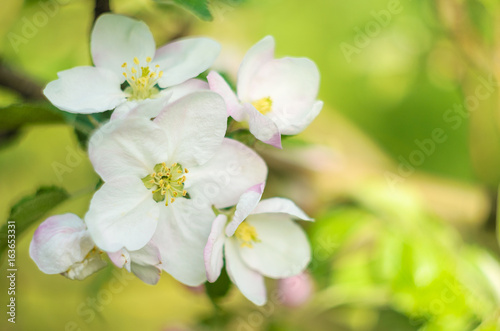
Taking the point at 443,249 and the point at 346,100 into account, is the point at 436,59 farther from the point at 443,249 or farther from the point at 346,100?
the point at 443,249

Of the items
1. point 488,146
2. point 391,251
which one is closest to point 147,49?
point 391,251

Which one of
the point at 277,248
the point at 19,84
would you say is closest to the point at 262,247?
the point at 277,248

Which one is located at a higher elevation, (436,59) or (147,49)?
(147,49)

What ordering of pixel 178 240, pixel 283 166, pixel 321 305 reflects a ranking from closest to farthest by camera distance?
pixel 178 240
pixel 321 305
pixel 283 166

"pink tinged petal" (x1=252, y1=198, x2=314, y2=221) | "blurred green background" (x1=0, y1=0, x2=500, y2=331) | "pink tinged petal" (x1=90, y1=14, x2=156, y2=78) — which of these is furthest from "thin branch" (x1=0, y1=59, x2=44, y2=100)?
"pink tinged petal" (x1=252, y1=198, x2=314, y2=221)

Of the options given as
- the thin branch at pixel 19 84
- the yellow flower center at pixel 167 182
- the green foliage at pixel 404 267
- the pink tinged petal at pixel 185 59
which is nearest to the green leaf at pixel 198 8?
the pink tinged petal at pixel 185 59

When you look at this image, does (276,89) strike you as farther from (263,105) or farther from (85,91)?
(85,91)
